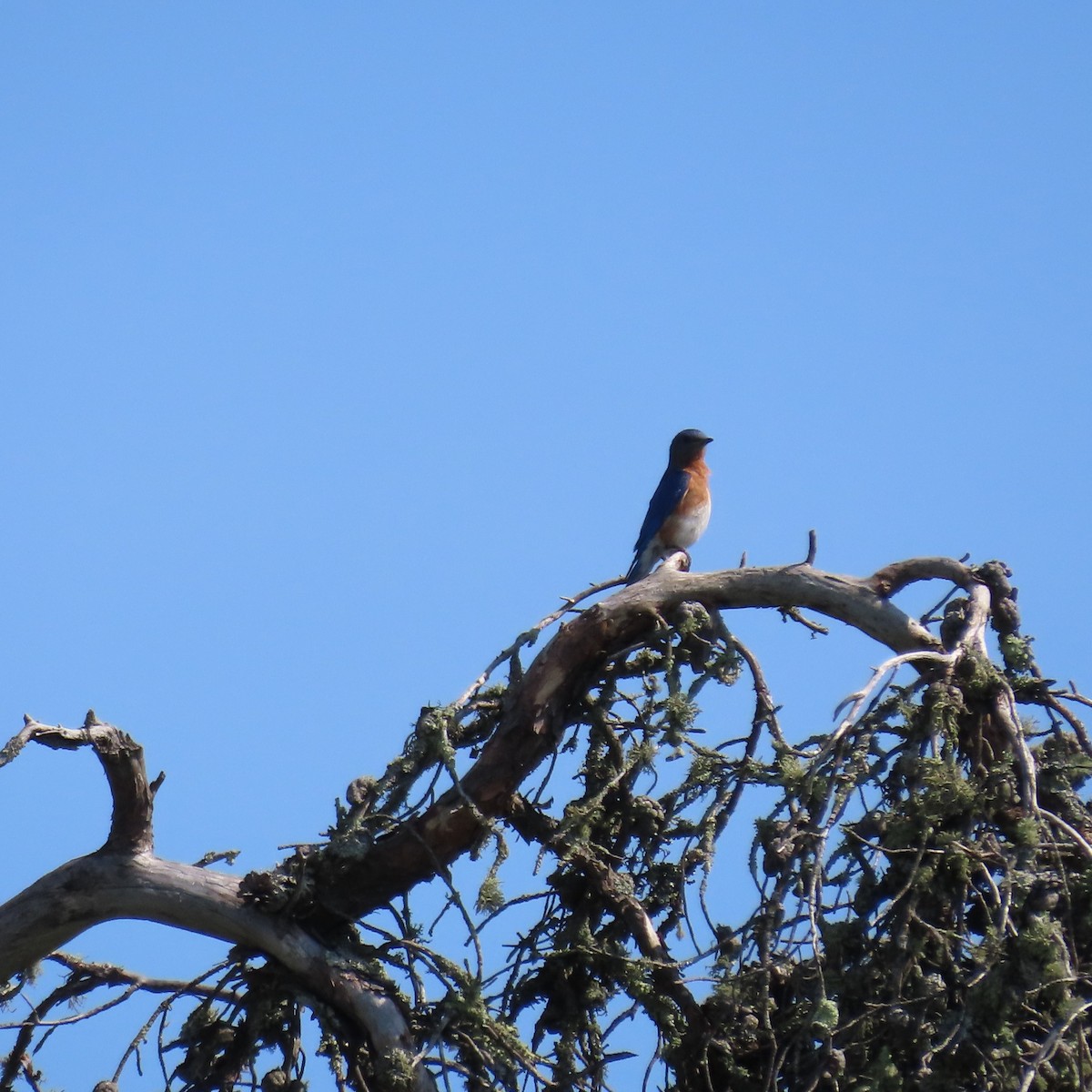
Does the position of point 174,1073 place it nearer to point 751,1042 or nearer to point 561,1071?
point 561,1071

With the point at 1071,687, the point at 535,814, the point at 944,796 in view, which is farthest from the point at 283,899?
the point at 1071,687

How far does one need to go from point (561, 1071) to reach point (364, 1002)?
667 mm

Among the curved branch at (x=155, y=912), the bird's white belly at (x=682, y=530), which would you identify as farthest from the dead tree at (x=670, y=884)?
the bird's white belly at (x=682, y=530)

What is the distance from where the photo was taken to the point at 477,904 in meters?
4.63

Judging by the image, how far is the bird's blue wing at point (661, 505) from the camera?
27.2 ft

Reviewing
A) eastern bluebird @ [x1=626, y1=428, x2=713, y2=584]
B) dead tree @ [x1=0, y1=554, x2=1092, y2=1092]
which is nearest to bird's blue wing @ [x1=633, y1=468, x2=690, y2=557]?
eastern bluebird @ [x1=626, y1=428, x2=713, y2=584]

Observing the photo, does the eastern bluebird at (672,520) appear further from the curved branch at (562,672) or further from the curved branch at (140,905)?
the curved branch at (140,905)

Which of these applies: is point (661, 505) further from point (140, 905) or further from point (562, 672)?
point (140, 905)

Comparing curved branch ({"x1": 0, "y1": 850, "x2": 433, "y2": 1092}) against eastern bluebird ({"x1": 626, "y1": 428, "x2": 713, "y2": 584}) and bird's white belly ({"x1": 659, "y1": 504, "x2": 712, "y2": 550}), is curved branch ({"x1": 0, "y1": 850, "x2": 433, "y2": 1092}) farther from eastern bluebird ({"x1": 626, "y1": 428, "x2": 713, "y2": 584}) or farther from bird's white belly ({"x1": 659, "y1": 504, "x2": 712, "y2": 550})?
bird's white belly ({"x1": 659, "y1": 504, "x2": 712, "y2": 550})

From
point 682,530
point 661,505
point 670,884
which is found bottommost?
point 670,884

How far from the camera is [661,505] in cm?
838

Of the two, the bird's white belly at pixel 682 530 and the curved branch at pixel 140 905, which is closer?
the curved branch at pixel 140 905

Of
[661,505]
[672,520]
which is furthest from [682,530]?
[661,505]

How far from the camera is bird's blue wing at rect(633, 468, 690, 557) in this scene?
830cm
